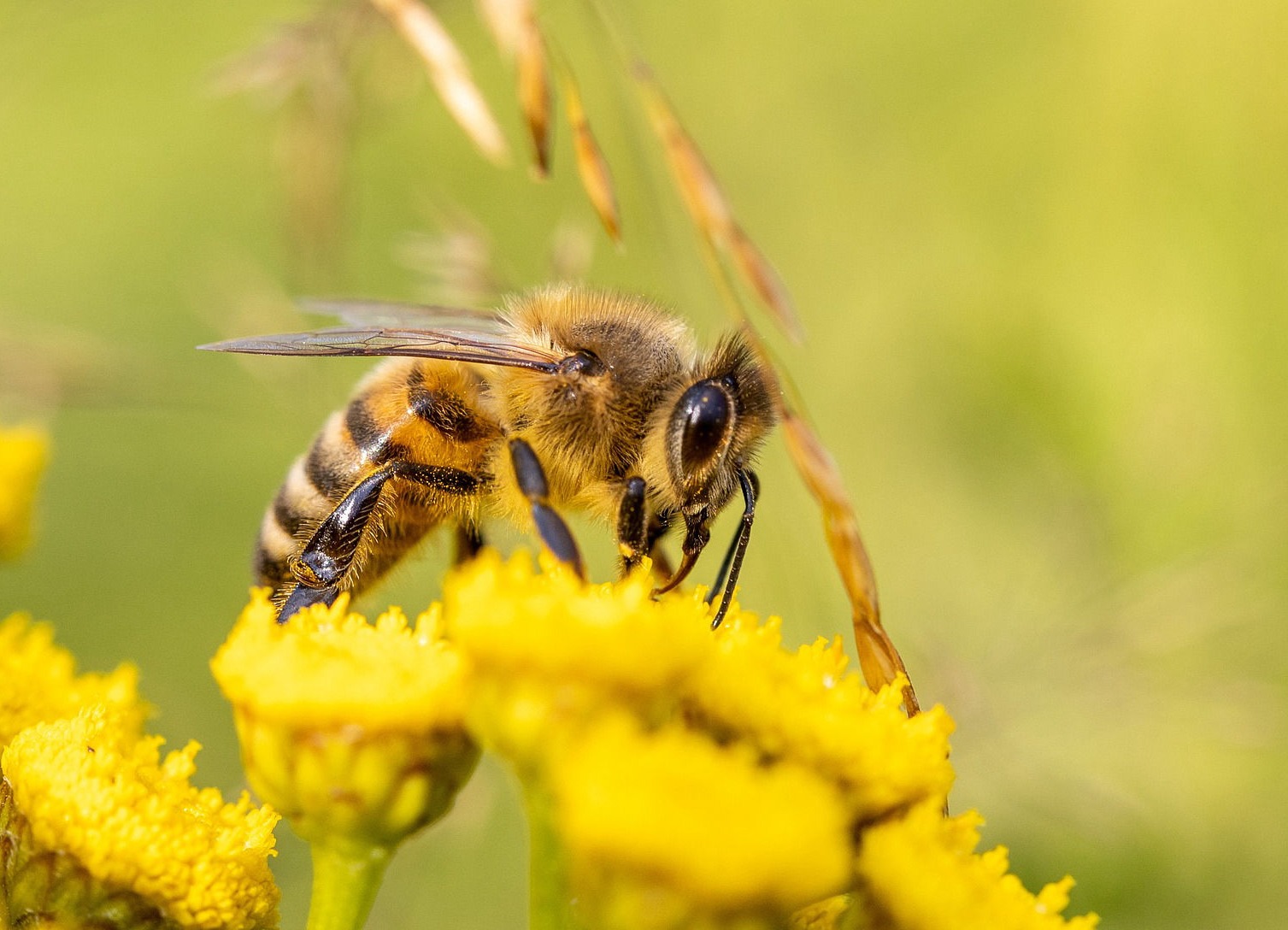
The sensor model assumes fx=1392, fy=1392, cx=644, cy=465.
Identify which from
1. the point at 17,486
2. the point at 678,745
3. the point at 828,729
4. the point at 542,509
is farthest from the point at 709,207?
the point at 17,486

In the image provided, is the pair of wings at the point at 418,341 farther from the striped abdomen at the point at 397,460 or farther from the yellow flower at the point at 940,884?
the yellow flower at the point at 940,884

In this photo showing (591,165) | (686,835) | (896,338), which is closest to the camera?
(686,835)

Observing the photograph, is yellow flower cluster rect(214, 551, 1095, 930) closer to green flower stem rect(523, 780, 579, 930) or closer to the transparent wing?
green flower stem rect(523, 780, 579, 930)

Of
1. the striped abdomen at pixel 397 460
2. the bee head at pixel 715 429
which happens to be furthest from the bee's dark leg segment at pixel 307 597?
the bee head at pixel 715 429

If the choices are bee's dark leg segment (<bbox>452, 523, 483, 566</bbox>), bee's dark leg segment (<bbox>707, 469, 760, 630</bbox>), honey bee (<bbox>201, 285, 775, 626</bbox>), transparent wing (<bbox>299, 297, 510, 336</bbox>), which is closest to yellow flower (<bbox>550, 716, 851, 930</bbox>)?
bee's dark leg segment (<bbox>707, 469, 760, 630</bbox>)

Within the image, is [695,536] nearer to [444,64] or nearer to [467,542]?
[467,542]
